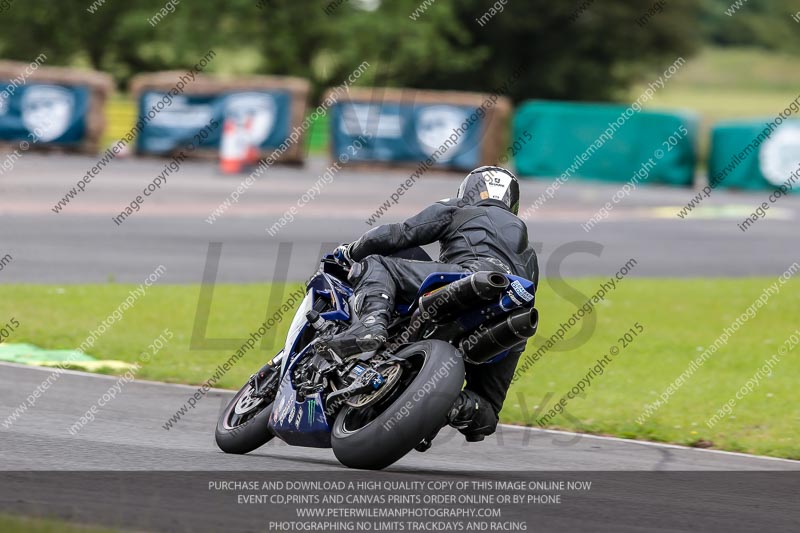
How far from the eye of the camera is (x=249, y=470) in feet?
22.3

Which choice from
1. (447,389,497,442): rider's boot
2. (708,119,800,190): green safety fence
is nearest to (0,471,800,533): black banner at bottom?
(447,389,497,442): rider's boot

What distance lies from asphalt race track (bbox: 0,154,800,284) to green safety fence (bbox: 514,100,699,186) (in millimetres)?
802

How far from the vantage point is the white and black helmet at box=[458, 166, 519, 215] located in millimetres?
7516

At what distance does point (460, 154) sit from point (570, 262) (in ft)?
51.3

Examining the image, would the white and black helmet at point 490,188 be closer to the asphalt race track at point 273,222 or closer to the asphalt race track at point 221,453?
the asphalt race track at point 221,453

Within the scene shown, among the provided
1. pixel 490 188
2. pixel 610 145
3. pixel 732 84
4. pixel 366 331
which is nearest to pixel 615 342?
pixel 490 188

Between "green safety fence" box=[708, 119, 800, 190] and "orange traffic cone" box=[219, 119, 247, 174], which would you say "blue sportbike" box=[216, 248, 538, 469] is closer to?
"orange traffic cone" box=[219, 119, 247, 174]

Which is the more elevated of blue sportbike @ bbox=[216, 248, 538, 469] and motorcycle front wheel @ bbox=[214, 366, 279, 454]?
blue sportbike @ bbox=[216, 248, 538, 469]

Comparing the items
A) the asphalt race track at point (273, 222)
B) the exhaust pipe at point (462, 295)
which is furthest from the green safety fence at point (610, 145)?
the exhaust pipe at point (462, 295)

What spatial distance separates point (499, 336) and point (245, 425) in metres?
1.64

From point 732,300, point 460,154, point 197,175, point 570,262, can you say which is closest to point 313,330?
point 732,300

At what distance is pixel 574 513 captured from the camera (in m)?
6.07

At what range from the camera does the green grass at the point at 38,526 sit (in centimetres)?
511

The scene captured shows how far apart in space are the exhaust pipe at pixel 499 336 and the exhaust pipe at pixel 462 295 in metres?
0.15
